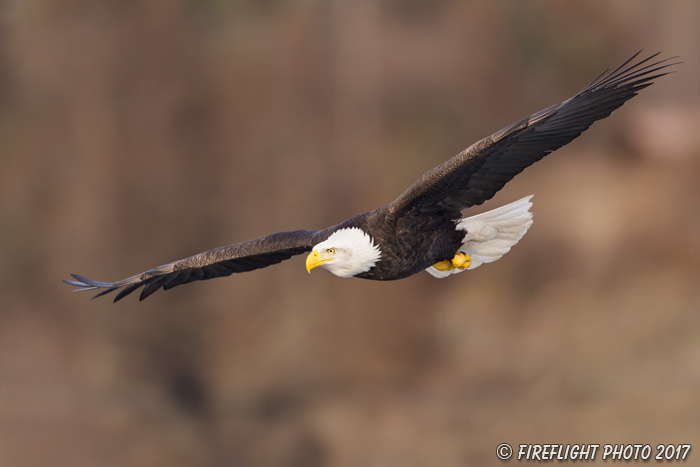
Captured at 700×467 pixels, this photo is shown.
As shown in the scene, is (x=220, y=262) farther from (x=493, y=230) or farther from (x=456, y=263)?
(x=493, y=230)

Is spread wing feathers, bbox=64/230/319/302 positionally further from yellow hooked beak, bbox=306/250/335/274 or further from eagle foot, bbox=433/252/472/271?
eagle foot, bbox=433/252/472/271

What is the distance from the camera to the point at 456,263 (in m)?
4.90

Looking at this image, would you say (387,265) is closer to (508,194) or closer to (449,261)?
(449,261)

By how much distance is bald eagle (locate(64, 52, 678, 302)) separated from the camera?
4008mm

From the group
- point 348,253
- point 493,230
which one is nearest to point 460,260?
point 493,230

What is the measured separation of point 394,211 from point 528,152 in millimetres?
707

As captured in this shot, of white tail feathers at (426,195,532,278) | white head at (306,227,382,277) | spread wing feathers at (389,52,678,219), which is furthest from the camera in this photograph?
white tail feathers at (426,195,532,278)

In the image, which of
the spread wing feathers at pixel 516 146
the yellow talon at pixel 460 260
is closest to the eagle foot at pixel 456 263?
the yellow talon at pixel 460 260

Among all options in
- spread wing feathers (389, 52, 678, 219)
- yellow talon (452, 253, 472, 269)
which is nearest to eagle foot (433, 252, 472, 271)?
yellow talon (452, 253, 472, 269)

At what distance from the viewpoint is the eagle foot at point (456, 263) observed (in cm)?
490

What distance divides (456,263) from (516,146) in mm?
968

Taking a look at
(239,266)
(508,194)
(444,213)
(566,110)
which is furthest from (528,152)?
(508,194)

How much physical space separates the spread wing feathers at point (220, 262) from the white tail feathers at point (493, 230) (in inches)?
32.8

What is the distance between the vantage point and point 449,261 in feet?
16.1
